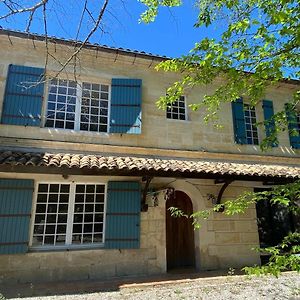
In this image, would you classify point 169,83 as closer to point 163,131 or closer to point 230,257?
point 163,131

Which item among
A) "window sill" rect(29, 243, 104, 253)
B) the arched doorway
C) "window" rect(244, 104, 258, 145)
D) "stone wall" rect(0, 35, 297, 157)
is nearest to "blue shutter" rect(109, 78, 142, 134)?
"stone wall" rect(0, 35, 297, 157)

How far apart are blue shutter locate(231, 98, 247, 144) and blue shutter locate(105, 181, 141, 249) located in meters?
3.84

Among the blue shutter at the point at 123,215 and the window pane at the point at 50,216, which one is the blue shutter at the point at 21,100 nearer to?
the window pane at the point at 50,216

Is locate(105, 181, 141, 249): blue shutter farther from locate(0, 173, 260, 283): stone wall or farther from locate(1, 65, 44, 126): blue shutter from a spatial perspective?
locate(1, 65, 44, 126): blue shutter

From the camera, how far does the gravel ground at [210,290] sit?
5426 mm

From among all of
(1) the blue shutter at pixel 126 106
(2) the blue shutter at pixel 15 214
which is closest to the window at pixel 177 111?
(1) the blue shutter at pixel 126 106

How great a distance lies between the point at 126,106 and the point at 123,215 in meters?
3.13

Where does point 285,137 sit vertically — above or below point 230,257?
above

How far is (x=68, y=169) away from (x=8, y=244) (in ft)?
7.20

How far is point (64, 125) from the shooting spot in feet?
25.0

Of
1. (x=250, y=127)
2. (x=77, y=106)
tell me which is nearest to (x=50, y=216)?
(x=77, y=106)

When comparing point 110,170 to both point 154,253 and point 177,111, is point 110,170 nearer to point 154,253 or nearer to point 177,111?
point 154,253

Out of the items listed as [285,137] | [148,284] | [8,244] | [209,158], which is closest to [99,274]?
[148,284]

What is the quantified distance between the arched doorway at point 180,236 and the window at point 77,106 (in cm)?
308
